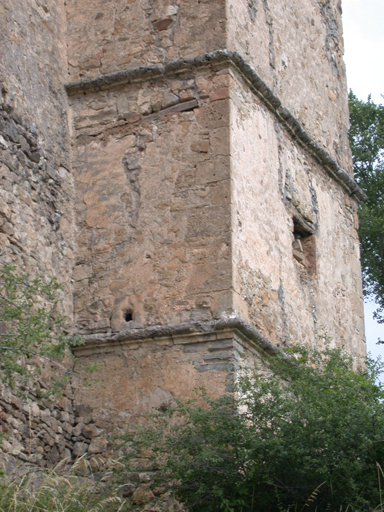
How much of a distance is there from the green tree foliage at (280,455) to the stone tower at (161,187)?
0.82m

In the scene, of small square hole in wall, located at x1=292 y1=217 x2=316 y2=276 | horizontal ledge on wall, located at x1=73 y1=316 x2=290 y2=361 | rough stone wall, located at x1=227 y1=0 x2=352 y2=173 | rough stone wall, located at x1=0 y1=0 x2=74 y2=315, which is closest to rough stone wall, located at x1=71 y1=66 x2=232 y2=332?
horizontal ledge on wall, located at x1=73 y1=316 x2=290 y2=361

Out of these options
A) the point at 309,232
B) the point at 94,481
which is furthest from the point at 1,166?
the point at 309,232

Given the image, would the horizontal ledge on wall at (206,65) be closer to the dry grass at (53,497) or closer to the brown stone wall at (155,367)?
the brown stone wall at (155,367)

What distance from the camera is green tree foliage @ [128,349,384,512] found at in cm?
652

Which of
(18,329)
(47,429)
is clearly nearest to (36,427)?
(47,429)

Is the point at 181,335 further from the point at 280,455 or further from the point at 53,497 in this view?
the point at 53,497

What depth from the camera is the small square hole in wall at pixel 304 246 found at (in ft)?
31.9

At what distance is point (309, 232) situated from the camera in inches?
392

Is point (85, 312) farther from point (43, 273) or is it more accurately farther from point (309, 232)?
point (309, 232)

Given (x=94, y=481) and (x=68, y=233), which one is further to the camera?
(x=68, y=233)

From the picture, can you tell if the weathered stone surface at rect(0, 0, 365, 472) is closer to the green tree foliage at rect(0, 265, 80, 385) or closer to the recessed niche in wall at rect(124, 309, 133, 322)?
the recessed niche in wall at rect(124, 309, 133, 322)

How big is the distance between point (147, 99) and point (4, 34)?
1488mm

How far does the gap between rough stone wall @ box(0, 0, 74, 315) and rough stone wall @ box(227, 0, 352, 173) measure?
1802mm

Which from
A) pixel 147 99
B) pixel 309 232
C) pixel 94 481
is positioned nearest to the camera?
pixel 94 481
